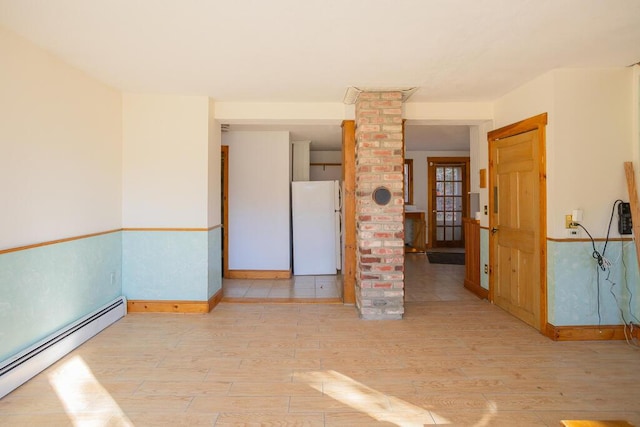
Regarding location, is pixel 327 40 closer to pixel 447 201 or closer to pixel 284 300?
pixel 284 300

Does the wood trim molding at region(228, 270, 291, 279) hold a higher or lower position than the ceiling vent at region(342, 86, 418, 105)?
lower

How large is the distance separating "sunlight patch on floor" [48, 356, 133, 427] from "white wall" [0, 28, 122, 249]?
36.8 inches

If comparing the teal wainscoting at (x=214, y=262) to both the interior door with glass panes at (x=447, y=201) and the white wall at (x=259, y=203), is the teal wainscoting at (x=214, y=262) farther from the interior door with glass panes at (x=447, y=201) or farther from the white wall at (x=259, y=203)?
the interior door with glass panes at (x=447, y=201)

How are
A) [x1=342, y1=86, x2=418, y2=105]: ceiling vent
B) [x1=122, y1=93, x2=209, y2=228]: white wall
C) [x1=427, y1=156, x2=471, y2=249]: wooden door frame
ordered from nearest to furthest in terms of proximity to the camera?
[x1=342, y1=86, x2=418, y2=105]: ceiling vent
[x1=122, y1=93, x2=209, y2=228]: white wall
[x1=427, y1=156, x2=471, y2=249]: wooden door frame

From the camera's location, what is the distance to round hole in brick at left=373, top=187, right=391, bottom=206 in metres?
3.59

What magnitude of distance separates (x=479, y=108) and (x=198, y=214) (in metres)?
3.29

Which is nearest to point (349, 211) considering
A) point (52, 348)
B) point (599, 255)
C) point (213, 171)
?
point (213, 171)

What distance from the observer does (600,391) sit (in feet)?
7.42

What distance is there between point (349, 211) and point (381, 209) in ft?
1.65

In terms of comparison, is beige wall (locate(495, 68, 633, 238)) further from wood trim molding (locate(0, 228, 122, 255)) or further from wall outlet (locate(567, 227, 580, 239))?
wood trim molding (locate(0, 228, 122, 255))

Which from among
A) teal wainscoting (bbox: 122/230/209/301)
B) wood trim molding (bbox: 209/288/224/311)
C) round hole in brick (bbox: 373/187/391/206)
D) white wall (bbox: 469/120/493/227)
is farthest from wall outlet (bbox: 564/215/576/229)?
wood trim molding (bbox: 209/288/224/311)

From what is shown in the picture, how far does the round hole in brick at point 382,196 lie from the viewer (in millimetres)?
3594

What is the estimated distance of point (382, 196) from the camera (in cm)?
360

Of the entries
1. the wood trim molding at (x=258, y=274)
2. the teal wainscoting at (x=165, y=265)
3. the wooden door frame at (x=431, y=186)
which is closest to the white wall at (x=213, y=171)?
the teal wainscoting at (x=165, y=265)
